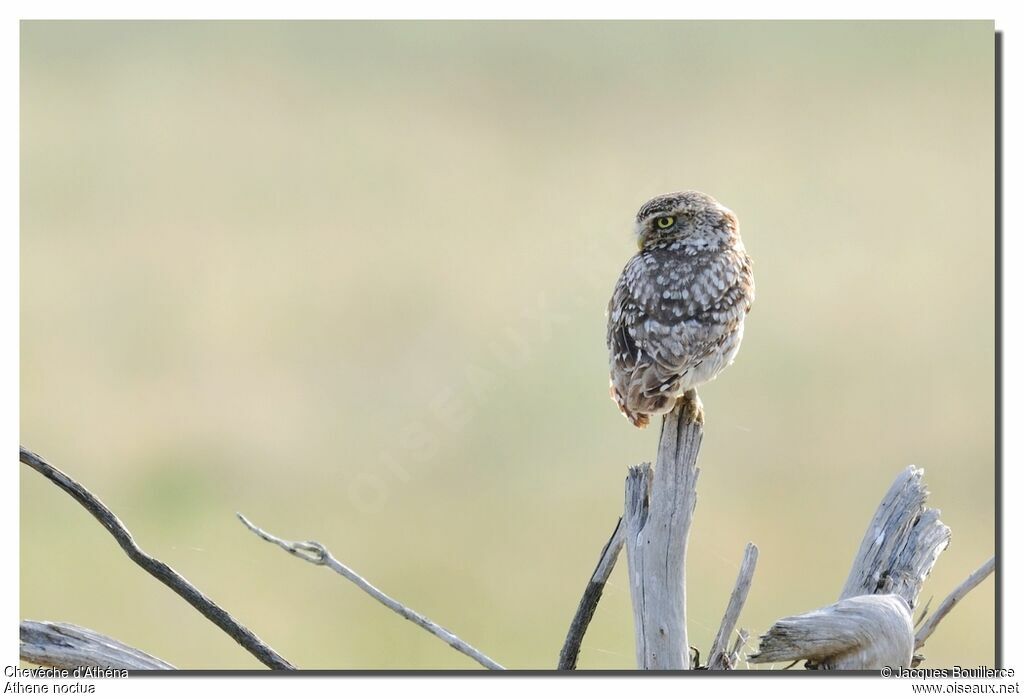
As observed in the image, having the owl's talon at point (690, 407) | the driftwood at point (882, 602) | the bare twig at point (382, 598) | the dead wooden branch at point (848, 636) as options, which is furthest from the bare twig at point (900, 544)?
the bare twig at point (382, 598)

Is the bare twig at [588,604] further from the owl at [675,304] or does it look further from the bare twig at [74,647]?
the bare twig at [74,647]

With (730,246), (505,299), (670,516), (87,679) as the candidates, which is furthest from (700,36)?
(87,679)

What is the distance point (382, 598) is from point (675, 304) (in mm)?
1509

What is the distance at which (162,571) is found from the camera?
11.0 ft

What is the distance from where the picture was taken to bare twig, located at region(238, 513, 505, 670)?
11.1 ft

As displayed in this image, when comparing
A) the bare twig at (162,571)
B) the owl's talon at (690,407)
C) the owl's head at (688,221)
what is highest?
the owl's head at (688,221)

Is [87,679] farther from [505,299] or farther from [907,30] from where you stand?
[907,30]

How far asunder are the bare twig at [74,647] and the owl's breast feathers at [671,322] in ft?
6.11

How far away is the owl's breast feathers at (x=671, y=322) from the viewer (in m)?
3.74

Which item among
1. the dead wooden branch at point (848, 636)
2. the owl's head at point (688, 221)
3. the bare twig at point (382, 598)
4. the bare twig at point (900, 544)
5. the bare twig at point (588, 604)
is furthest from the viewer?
the owl's head at point (688, 221)

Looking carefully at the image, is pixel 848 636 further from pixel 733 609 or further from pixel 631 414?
pixel 631 414

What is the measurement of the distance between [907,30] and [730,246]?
1504 mm

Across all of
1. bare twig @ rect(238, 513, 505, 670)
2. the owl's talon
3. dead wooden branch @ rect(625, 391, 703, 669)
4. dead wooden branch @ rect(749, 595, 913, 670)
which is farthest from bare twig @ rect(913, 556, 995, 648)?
bare twig @ rect(238, 513, 505, 670)

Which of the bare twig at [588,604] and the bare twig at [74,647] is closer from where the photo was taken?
the bare twig at [74,647]
